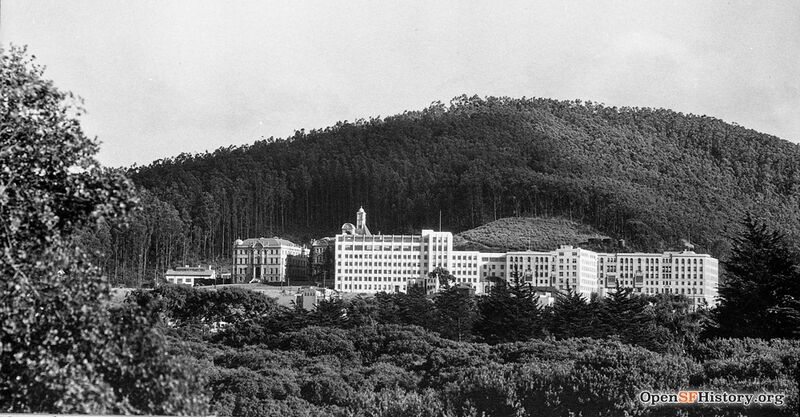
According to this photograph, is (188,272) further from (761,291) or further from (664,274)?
(664,274)

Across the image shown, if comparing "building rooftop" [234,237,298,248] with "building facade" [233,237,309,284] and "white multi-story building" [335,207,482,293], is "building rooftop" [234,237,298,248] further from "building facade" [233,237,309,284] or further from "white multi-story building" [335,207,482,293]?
"white multi-story building" [335,207,482,293]

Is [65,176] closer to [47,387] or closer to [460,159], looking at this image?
[47,387]

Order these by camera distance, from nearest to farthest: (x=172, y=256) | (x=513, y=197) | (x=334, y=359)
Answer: (x=334, y=359), (x=172, y=256), (x=513, y=197)

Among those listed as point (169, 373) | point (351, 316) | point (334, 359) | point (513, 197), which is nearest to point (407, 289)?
point (351, 316)

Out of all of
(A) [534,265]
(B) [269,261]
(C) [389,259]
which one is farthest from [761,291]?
(A) [534,265]

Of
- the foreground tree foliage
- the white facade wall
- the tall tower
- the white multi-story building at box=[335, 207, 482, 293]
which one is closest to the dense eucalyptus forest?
the foreground tree foliage
